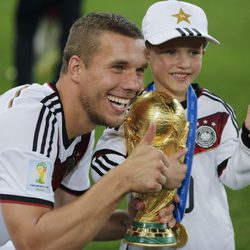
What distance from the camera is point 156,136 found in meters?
Result: 4.27

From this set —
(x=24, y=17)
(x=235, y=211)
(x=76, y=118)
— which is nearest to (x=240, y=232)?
(x=235, y=211)

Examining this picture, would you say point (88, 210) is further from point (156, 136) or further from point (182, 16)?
point (182, 16)

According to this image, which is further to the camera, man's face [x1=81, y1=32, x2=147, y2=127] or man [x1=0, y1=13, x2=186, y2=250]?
man's face [x1=81, y1=32, x2=147, y2=127]

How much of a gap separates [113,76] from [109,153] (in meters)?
0.40

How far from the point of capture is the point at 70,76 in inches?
174

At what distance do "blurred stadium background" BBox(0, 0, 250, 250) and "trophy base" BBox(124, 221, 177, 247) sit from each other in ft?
7.07

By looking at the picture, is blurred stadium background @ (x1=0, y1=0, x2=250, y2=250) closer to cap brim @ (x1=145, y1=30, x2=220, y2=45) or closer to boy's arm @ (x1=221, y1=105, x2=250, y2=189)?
boy's arm @ (x1=221, y1=105, x2=250, y2=189)

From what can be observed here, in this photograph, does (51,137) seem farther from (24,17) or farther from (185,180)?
(24,17)

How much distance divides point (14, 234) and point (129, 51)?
935 mm

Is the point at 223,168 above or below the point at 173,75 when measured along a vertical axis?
below

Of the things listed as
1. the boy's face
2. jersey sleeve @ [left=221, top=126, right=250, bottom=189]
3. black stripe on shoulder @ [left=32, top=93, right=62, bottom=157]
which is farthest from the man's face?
jersey sleeve @ [left=221, top=126, right=250, bottom=189]

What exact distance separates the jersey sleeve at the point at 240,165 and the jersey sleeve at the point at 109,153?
48 cm

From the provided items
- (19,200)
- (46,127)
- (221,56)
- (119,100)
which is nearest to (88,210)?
(19,200)

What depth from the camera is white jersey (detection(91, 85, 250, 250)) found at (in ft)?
14.8
